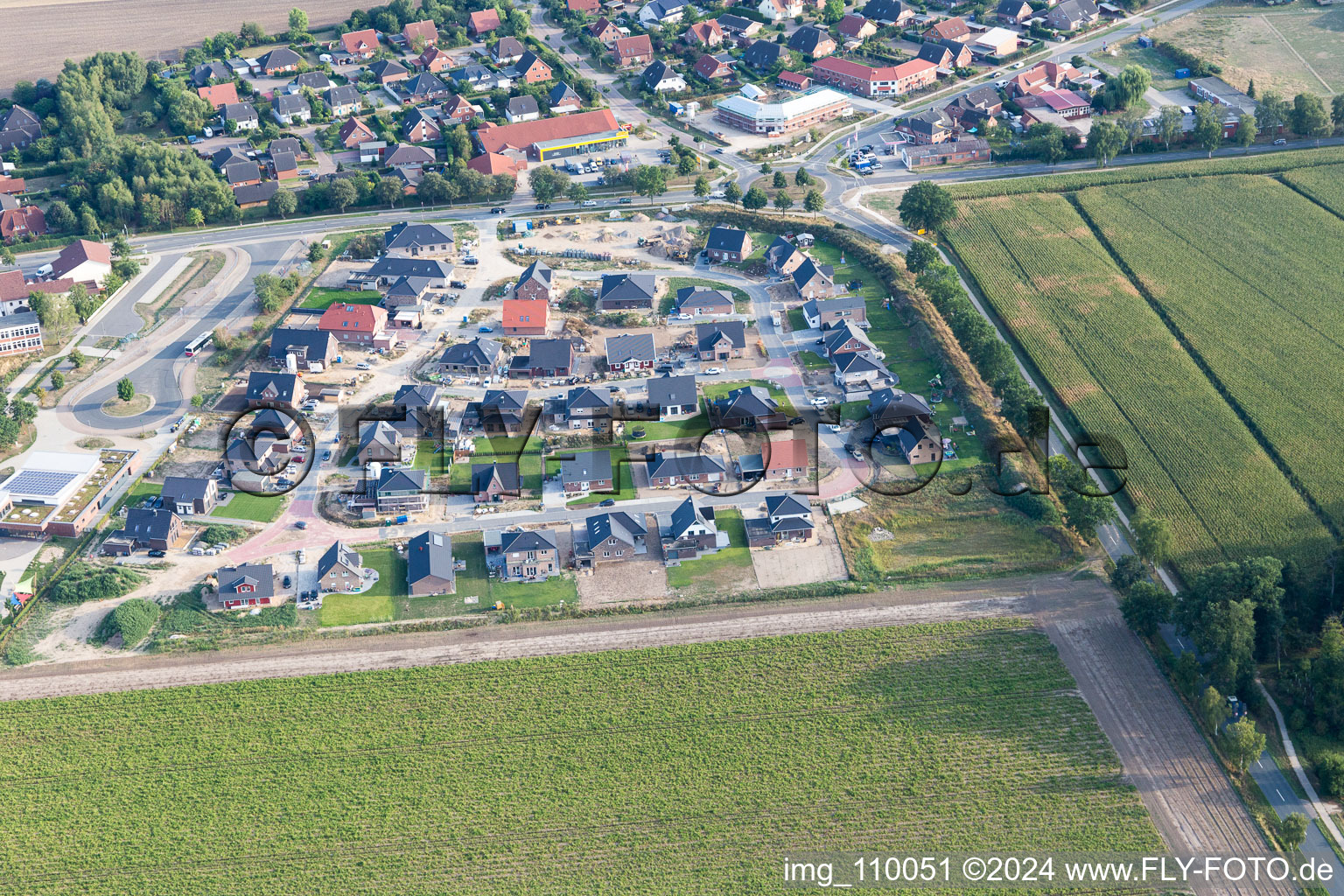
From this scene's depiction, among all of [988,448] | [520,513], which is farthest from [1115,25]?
[520,513]

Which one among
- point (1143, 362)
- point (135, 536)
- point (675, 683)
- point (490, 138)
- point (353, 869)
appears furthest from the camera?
point (490, 138)

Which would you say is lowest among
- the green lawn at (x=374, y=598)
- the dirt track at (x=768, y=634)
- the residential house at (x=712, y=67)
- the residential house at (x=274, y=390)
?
the dirt track at (x=768, y=634)

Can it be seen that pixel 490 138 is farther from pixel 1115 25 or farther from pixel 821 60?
pixel 1115 25

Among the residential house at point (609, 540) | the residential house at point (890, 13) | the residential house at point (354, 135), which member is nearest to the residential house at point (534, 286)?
the residential house at point (609, 540)

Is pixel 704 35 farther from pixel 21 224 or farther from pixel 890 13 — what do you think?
pixel 21 224

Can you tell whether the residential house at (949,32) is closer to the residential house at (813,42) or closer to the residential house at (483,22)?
the residential house at (813,42)

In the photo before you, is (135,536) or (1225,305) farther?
(1225,305)

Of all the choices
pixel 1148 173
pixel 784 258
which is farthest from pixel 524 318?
pixel 1148 173
